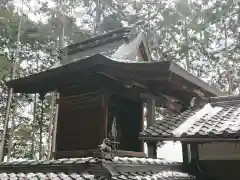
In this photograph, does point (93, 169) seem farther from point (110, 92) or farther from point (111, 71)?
point (110, 92)

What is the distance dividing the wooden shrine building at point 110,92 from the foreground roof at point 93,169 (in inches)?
10.4

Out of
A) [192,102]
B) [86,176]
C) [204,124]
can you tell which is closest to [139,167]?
[86,176]

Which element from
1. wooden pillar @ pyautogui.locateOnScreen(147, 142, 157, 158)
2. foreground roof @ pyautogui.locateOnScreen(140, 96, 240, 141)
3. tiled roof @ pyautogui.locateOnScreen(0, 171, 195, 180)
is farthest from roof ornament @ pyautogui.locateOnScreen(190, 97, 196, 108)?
tiled roof @ pyautogui.locateOnScreen(0, 171, 195, 180)

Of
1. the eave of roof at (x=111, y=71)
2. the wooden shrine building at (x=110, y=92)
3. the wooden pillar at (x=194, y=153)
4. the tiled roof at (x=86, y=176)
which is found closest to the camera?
the tiled roof at (x=86, y=176)

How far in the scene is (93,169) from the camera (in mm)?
4402

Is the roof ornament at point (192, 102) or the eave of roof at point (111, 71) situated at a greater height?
the eave of roof at point (111, 71)

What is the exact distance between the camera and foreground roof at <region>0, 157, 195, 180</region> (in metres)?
4.30

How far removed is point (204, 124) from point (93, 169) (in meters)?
2.02

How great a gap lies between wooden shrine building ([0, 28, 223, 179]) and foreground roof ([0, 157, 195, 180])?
0.87ft

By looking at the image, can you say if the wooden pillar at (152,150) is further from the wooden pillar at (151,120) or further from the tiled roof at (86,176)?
the tiled roof at (86,176)

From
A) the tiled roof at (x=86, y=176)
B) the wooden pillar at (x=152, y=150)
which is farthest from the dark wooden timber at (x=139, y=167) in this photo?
the wooden pillar at (x=152, y=150)

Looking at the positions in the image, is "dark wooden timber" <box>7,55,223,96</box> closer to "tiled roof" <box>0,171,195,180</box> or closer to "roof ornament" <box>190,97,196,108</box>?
"roof ornament" <box>190,97,196,108</box>

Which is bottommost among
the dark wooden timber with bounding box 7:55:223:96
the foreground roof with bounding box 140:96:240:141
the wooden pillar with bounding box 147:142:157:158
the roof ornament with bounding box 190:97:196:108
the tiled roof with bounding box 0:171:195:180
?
the tiled roof with bounding box 0:171:195:180

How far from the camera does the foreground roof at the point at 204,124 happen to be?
4.59 meters
